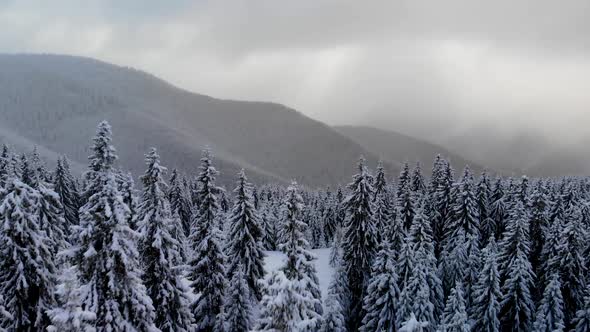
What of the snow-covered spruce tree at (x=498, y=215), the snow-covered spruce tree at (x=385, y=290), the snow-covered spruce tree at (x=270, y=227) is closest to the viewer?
the snow-covered spruce tree at (x=385, y=290)

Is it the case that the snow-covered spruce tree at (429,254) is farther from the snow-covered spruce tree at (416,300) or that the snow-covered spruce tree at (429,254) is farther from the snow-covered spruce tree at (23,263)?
the snow-covered spruce tree at (23,263)

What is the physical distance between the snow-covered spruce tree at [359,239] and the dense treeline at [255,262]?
0.12 metres

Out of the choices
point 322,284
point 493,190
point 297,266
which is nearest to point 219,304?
point 297,266

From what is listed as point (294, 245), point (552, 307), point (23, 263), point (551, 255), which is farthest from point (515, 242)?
point (23, 263)

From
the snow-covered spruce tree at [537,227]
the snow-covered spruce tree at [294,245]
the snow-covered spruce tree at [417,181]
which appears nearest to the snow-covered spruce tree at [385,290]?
the snow-covered spruce tree at [294,245]

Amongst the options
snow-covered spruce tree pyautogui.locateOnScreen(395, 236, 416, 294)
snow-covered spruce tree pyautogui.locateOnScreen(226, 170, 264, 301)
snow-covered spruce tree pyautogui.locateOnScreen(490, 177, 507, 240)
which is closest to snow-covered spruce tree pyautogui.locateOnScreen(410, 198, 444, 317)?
snow-covered spruce tree pyautogui.locateOnScreen(395, 236, 416, 294)

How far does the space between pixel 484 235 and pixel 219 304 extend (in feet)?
137

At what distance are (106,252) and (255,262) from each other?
22.9 m

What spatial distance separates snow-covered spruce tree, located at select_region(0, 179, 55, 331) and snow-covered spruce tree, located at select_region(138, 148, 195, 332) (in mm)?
4699

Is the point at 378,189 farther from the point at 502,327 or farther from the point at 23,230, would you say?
the point at 23,230

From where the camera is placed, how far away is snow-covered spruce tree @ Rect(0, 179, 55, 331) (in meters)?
17.8

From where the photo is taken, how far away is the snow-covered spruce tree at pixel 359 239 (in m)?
40.0

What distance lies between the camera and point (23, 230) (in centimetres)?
1820

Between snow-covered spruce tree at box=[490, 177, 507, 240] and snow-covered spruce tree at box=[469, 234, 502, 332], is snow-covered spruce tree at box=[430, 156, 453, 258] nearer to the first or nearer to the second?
snow-covered spruce tree at box=[490, 177, 507, 240]
